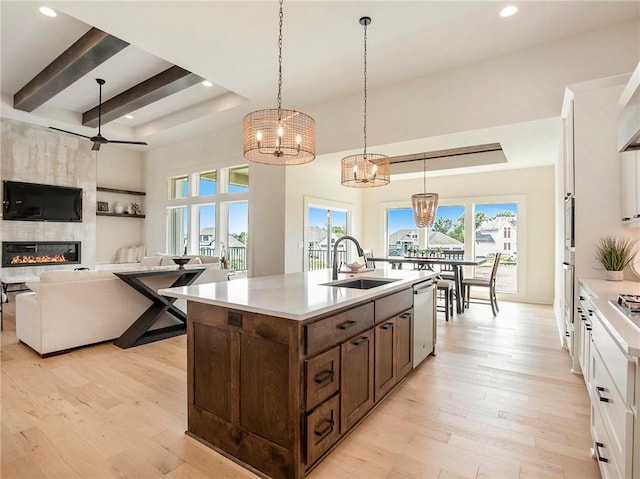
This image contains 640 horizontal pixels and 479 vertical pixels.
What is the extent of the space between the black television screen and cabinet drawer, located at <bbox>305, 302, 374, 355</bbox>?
297 inches

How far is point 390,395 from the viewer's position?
2676 mm

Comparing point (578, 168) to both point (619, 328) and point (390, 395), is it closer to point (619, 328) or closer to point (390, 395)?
point (619, 328)

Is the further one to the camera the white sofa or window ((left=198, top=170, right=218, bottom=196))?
window ((left=198, top=170, right=218, bottom=196))

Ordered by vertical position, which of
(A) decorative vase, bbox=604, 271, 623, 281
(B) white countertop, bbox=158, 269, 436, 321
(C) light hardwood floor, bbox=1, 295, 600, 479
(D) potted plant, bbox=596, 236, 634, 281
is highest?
(D) potted plant, bbox=596, 236, 634, 281

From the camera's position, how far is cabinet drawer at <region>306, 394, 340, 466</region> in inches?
68.6

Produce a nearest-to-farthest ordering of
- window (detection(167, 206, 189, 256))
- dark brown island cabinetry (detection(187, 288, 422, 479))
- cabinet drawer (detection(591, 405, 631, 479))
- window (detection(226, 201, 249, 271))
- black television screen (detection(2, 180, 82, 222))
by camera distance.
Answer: cabinet drawer (detection(591, 405, 631, 479)) → dark brown island cabinetry (detection(187, 288, 422, 479)) → black television screen (detection(2, 180, 82, 222)) → window (detection(226, 201, 249, 271)) → window (detection(167, 206, 189, 256))

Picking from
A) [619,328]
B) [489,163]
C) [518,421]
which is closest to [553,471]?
[518,421]

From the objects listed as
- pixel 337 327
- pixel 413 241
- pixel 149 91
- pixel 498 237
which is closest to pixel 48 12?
pixel 149 91

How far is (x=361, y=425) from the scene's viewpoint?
2.25 metres

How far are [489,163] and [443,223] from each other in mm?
1926

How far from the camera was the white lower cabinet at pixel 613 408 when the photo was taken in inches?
47.3

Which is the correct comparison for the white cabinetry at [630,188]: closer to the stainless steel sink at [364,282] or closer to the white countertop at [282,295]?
the white countertop at [282,295]

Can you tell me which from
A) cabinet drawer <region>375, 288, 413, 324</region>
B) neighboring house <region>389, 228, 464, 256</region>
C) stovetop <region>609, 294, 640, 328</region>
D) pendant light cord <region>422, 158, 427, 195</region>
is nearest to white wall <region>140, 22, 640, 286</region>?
pendant light cord <region>422, 158, 427, 195</region>

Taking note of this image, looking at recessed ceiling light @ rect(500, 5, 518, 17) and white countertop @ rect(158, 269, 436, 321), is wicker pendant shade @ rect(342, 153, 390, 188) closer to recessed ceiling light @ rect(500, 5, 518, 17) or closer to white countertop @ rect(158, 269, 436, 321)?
white countertop @ rect(158, 269, 436, 321)
